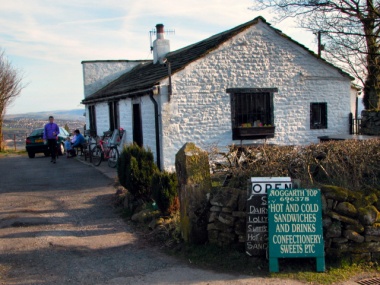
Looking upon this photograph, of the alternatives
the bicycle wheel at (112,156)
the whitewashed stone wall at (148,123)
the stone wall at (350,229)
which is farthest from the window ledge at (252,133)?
the stone wall at (350,229)

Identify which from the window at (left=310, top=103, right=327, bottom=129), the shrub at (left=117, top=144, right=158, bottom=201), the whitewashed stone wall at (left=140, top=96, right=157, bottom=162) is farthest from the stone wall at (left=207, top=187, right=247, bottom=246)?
the window at (left=310, top=103, right=327, bottom=129)

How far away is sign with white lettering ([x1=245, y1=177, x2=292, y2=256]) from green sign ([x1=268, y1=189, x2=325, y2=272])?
14cm

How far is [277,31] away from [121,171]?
23.6 feet

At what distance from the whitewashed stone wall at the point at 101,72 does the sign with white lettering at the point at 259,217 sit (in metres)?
17.9

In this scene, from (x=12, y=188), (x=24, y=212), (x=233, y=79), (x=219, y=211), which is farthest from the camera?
(x=233, y=79)

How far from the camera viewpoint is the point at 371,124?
14.9 m

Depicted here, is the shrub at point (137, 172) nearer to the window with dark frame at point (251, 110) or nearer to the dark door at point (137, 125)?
the window with dark frame at point (251, 110)

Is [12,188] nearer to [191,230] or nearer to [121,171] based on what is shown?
[121,171]

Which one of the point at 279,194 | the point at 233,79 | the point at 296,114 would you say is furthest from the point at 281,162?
the point at 296,114

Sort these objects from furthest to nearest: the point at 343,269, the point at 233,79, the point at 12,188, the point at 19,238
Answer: the point at 233,79 < the point at 12,188 < the point at 19,238 < the point at 343,269

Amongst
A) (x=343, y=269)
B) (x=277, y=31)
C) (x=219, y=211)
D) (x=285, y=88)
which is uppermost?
(x=277, y=31)

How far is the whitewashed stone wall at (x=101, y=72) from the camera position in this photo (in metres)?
22.2

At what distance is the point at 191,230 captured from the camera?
20.6ft

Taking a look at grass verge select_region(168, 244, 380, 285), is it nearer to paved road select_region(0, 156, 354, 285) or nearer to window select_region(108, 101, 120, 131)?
paved road select_region(0, 156, 354, 285)
